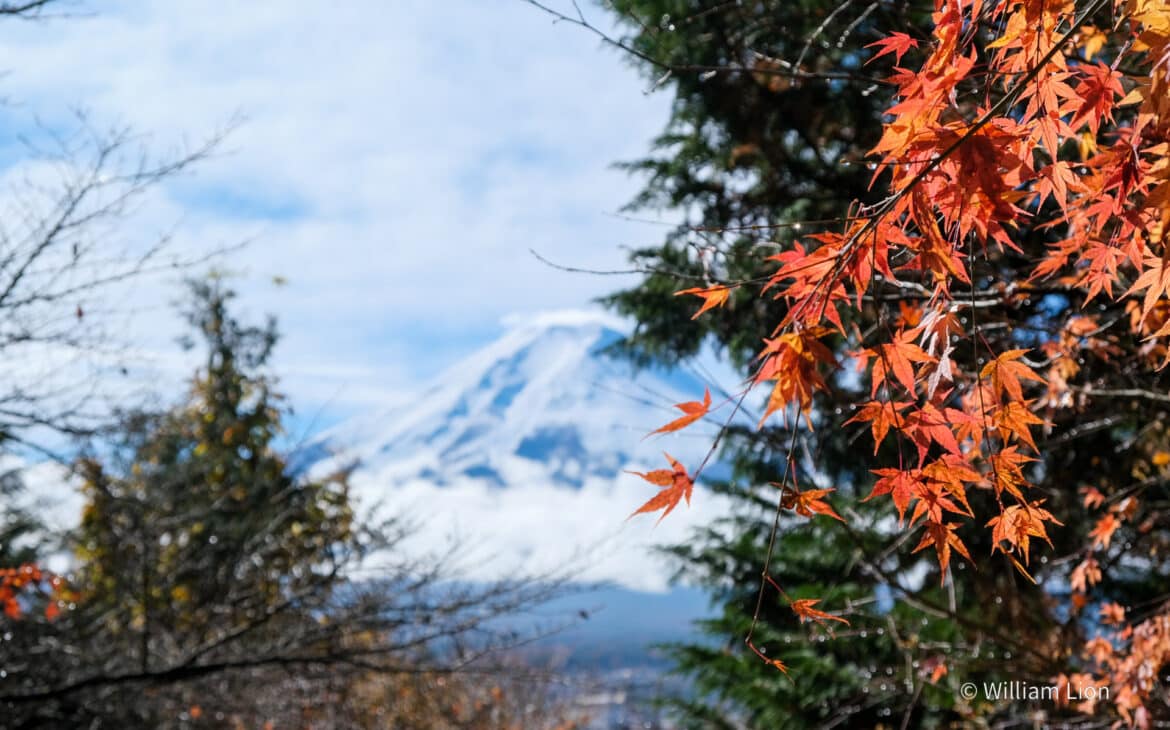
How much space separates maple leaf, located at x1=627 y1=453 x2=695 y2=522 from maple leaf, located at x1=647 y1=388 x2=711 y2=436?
8 cm

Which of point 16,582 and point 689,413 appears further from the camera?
point 16,582

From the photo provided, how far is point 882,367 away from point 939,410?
0.48 ft

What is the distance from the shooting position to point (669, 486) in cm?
155

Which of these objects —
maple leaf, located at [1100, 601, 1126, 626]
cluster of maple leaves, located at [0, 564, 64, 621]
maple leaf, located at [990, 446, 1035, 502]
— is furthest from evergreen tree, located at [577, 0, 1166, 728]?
cluster of maple leaves, located at [0, 564, 64, 621]

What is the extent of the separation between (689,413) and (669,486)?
151 mm

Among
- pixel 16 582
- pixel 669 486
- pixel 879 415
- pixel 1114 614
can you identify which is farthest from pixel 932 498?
pixel 16 582

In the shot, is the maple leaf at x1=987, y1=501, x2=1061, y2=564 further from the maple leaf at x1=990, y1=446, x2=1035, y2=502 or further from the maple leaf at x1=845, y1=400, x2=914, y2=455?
the maple leaf at x1=845, y1=400, x2=914, y2=455

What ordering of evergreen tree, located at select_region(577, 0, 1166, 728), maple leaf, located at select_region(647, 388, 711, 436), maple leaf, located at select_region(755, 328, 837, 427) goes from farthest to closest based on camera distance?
evergreen tree, located at select_region(577, 0, 1166, 728)
maple leaf, located at select_region(755, 328, 837, 427)
maple leaf, located at select_region(647, 388, 711, 436)

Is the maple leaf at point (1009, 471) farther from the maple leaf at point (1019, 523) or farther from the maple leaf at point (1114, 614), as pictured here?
the maple leaf at point (1114, 614)

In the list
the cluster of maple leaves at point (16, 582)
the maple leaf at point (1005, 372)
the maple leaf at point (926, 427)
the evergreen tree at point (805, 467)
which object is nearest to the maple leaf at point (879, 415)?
the maple leaf at point (926, 427)

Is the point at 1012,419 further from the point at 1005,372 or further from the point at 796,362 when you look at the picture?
the point at 796,362

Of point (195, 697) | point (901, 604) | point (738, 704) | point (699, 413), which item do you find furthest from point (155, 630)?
point (699, 413)

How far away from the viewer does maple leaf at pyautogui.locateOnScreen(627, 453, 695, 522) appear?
150cm

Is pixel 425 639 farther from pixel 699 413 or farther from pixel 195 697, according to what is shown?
pixel 699 413
